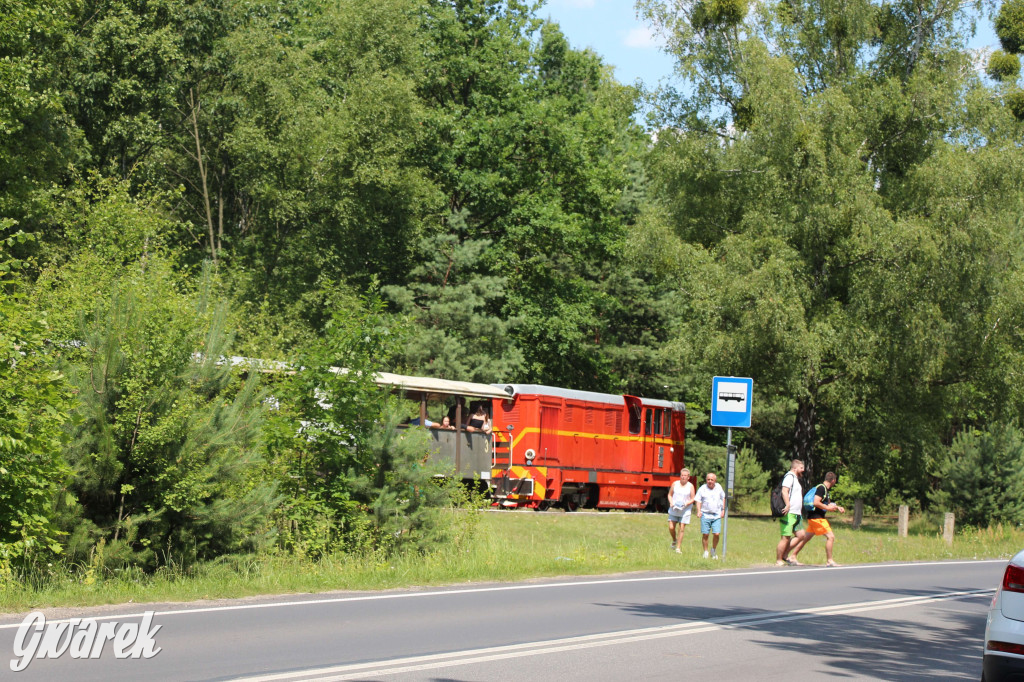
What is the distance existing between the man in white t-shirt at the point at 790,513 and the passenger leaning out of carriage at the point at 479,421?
1083 centimetres

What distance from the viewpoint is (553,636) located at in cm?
1141

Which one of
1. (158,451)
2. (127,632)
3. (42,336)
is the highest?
(42,336)

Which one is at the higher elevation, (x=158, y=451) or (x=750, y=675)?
(x=158, y=451)

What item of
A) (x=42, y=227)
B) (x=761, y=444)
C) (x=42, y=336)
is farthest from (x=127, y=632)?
(x=761, y=444)

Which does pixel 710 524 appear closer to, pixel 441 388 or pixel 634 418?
pixel 441 388

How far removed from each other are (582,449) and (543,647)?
80.7 feet

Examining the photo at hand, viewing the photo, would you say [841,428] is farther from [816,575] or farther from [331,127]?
[816,575]

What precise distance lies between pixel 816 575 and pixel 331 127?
91.3 feet

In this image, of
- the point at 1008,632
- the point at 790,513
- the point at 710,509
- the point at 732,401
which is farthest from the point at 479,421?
the point at 1008,632

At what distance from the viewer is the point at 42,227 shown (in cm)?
3869

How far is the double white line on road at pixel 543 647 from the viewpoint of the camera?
8.89m

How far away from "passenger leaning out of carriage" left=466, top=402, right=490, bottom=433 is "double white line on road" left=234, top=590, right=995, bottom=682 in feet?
54.7

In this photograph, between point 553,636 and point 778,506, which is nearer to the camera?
point 553,636

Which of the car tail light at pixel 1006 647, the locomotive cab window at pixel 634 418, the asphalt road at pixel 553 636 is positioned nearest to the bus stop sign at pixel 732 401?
the asphalt road at pixel 553 636
